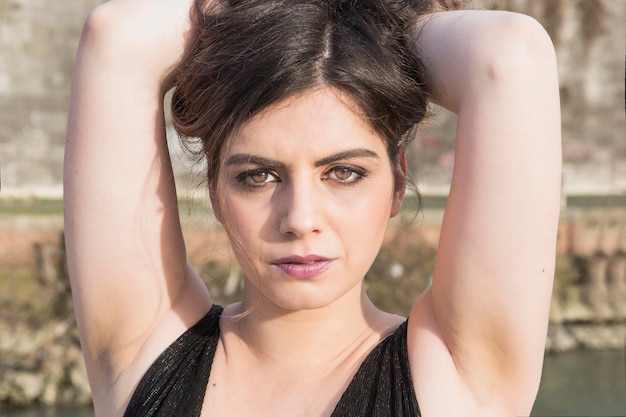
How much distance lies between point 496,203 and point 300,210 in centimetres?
31

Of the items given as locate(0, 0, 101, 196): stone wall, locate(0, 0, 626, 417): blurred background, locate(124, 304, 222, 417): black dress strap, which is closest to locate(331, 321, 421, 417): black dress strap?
locate(124, 304, 222, 417): black dress strap

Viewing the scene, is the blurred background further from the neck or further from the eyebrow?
the eyebrow

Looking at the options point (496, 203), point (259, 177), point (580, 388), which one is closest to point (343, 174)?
point (259, 177)

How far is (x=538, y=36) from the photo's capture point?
1.39 m

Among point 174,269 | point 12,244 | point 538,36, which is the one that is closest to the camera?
point 538,36

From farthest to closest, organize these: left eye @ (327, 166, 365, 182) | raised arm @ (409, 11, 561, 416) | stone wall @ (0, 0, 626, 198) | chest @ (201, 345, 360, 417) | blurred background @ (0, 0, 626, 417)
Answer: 1. stone wall @ (0, 0, 626, 198)
2. blurred background @ (0, 0, 626, 417)
3. chest @ (201, 345, 360, 417)
4. left eye @ (327, 166, 365, 182)
5. raised arm @ (409, 11, 561, 416)

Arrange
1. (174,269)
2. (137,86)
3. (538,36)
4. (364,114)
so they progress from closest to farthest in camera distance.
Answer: (538,36), (364,114), (137,86), (174,269)

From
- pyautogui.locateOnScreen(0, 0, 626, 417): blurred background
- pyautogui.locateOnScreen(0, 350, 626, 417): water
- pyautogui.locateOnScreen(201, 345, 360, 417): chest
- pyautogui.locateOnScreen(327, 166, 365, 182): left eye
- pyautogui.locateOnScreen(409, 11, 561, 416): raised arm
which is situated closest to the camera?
pyautogui.locateOnScreen(409, 11, 561, 416): raised arm

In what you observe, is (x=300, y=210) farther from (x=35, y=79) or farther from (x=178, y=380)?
(x=35, y=79)

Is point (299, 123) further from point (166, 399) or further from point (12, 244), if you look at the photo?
point (12, 244)

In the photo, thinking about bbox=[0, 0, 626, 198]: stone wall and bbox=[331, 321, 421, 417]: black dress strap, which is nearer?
bbox=[331, 321, 421, 417]: black dress strap

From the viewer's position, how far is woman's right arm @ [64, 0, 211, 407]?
159 cm

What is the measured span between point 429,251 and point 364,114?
671 centimetres

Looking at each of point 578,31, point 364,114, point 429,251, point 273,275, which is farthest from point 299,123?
point 578,31
